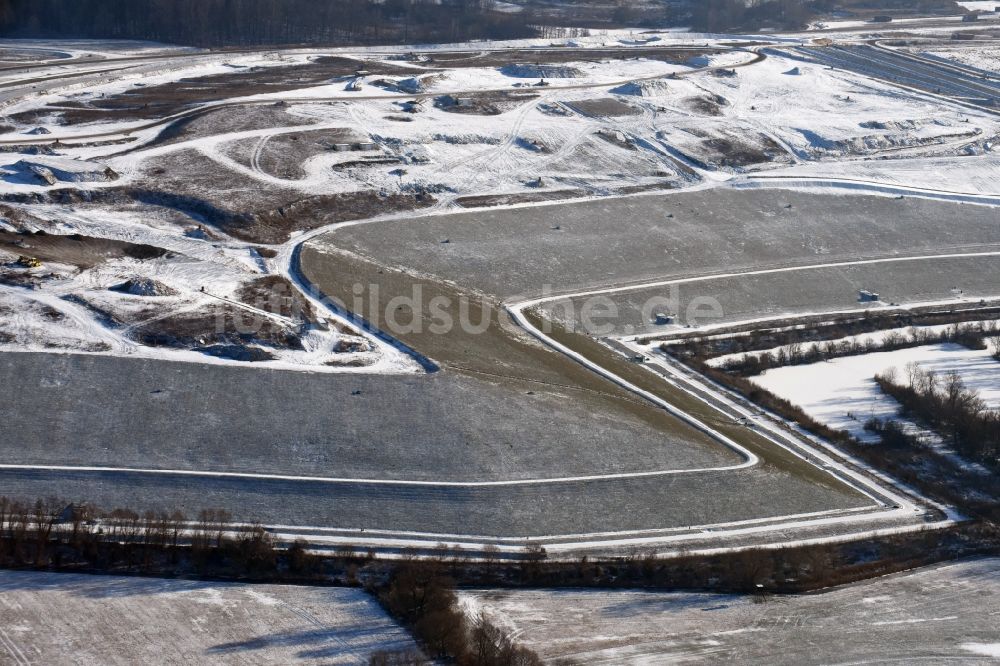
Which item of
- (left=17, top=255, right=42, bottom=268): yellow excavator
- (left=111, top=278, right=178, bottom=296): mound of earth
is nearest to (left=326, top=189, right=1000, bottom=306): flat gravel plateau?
(left=111, top=278, right=178, bottom=296): mound of earth

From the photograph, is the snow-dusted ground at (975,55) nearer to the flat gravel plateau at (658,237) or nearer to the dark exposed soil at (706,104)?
the dark exposed soil at (706,104)

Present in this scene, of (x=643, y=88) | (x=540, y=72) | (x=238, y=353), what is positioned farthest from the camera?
(x=540, y=72)

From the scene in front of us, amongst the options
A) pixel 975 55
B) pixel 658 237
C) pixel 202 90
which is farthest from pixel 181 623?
pixel 975 55

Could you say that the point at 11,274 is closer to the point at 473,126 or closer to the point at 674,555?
the point at 674,555

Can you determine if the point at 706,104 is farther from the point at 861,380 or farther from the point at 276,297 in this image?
the point at 276,297

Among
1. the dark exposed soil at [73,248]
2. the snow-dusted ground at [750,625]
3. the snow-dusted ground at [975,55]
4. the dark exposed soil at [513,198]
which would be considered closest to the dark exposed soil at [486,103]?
the dark exposed soil at [513,198]

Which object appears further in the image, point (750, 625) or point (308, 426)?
point (308, 426)

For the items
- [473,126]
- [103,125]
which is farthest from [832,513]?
[103,125]
